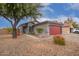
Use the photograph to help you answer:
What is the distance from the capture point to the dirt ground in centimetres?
206

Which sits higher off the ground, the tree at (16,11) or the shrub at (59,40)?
the tree at (16,11)

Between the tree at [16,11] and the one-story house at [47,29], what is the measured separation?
0.26ft

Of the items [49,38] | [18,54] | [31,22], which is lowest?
[18,54]

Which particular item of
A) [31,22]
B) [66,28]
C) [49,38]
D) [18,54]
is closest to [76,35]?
[66,28]

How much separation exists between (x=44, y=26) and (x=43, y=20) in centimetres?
6

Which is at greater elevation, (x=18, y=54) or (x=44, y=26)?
(x=44, y=26)

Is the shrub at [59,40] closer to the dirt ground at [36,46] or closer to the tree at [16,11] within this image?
the dirt ground at [36,46]

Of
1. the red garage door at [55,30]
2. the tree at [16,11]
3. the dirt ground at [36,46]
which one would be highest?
the tree at [16,11]

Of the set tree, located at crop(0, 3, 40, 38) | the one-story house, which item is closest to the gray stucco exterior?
the one-story house

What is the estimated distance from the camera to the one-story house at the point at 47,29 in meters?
2.08

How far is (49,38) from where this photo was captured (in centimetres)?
208

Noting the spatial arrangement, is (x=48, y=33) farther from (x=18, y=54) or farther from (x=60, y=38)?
(x=18, y=54)

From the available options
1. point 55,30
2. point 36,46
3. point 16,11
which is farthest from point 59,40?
point 16,11

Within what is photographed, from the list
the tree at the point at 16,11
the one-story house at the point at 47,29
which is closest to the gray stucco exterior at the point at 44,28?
the one-story house at the point at 47,29
